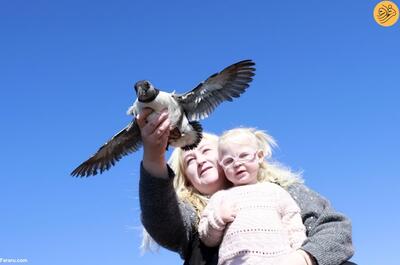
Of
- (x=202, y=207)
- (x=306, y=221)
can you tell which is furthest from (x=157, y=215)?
(x=306, y=221)

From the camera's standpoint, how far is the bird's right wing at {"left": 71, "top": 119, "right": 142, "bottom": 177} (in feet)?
17.7

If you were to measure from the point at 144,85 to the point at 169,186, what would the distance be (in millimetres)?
997

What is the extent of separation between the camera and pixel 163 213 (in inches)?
201

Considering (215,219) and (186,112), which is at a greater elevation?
(186,112)

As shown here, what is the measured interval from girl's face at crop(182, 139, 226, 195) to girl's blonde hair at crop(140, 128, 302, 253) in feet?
0.29

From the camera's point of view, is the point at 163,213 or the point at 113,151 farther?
the point at 113,151

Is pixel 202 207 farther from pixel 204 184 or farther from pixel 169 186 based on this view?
pixel 169 186

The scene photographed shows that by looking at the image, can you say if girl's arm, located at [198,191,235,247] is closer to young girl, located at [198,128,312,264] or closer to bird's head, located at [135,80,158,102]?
young girl, located at [198,128,312,264]

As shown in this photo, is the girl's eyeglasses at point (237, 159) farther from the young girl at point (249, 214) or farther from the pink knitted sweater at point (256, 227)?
the pink knitted sweater at point (256, 227)

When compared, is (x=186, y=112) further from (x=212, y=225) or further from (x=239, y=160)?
(x=212, y=225)

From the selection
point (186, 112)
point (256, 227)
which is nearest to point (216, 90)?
point (186, 112)

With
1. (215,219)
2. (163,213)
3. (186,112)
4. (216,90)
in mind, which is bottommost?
(215,219)

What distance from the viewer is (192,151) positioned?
5777mm

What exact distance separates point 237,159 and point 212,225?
0.68 m
